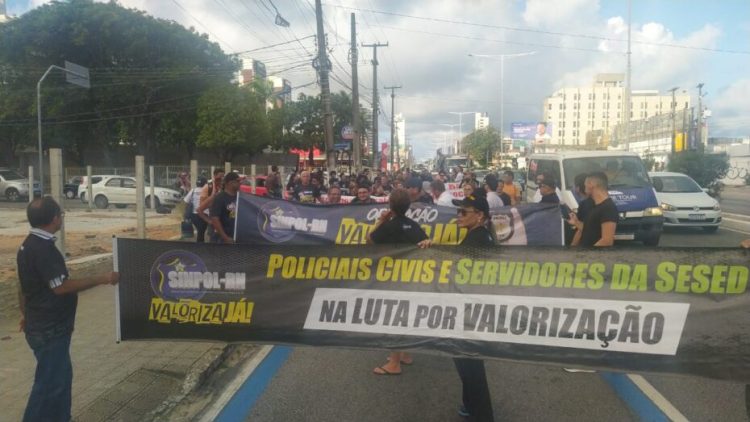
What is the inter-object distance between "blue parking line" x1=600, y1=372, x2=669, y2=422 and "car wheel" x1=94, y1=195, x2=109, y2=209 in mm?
26278

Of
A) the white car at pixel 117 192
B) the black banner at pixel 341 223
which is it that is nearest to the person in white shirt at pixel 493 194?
the black banner at pixel 341 223

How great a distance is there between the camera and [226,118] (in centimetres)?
4772

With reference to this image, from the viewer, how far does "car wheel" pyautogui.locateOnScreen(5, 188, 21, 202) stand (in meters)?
31.7

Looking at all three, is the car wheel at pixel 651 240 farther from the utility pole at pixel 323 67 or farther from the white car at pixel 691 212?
the utility pole at pixel 323 67

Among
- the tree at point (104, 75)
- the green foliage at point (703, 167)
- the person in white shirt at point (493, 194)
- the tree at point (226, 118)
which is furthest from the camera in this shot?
the tree at point (226, 118)

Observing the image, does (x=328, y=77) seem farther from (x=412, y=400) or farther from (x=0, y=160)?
(x=0, y=160)

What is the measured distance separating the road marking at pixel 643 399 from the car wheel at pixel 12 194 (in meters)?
33.6

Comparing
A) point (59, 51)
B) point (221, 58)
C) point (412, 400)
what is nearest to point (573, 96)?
point (221, 58)

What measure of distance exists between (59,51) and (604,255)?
48.9 m

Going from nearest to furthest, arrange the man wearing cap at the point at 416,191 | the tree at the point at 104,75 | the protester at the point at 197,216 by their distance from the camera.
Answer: the man wearing cap at the point at 416,191 → the protester at the point at 197,216 → the tree at the point at 104,75

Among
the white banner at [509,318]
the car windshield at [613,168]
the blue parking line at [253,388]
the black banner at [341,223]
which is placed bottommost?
the blue parking line at [253,388]

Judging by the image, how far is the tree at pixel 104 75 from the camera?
143ft

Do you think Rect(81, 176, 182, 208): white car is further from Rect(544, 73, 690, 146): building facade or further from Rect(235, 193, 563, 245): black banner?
Rect(544, 73, 690, 146): building facade

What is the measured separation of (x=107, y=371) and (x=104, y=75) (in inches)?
1797
